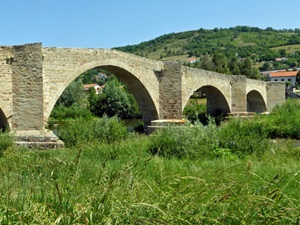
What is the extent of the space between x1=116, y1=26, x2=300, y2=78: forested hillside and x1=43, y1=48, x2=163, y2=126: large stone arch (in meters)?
79.6

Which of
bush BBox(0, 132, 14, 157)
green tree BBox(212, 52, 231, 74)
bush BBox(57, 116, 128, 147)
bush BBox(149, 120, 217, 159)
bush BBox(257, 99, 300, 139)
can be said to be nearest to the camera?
bush BBox(149, 120, 217, 159)

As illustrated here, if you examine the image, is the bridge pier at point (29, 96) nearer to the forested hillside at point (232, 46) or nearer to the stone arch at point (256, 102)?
the stone arch at point (256, 102)

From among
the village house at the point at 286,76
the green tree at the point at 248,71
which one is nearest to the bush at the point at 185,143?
the green tree at the point at 248,71

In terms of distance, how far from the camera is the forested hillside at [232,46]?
113 m

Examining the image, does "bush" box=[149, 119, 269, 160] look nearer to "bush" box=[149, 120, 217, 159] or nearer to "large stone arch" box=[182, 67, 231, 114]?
"bush" box=[149, 120, 217, 159]

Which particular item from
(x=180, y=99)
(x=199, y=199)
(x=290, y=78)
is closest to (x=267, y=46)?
(x=290, y=78)

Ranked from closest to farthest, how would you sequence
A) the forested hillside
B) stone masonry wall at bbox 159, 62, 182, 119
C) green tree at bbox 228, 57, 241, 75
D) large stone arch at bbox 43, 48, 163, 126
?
large stone arch at bbox 43, 48, 163, 126 < stone masonry wall at bbox 159, 62, 182, 119 < green tree at bbox 228, 57, 241, 75 < the forested hillside

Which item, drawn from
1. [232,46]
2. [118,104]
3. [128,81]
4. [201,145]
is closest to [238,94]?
[128,81]

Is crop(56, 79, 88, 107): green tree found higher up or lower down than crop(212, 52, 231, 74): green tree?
lower down

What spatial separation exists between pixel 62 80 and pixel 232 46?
4995 inches

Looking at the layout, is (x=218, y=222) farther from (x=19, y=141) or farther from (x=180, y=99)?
(x=180, y=99)

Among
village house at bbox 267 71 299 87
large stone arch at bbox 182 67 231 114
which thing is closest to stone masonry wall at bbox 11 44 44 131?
large stone arch at bbox 182 67 231 114

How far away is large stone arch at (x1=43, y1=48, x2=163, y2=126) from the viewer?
1115cm

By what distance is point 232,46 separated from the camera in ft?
434
